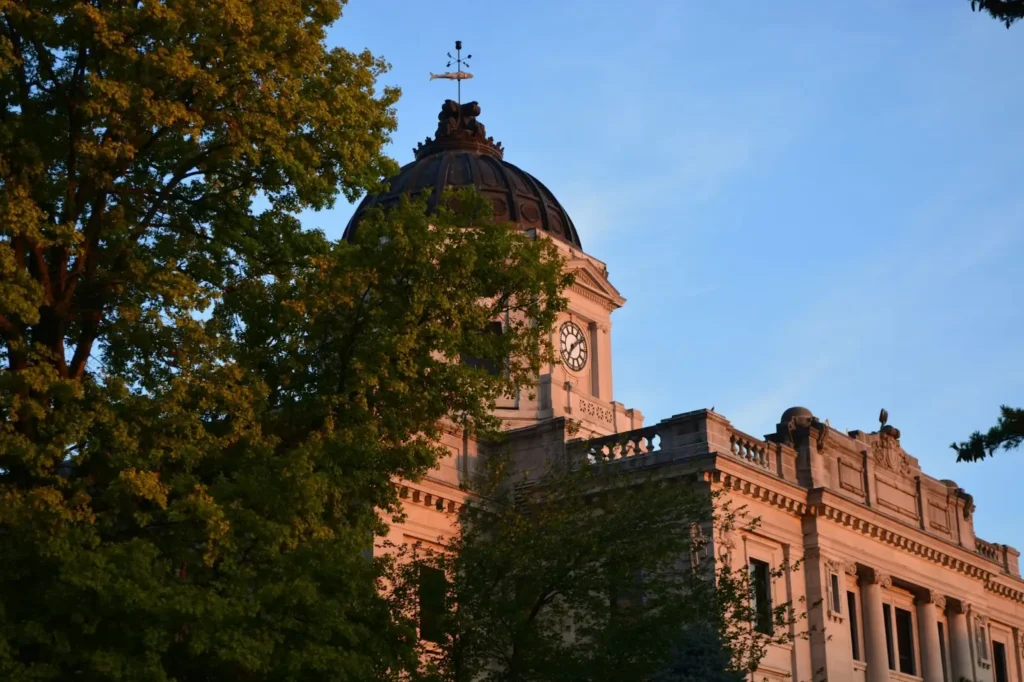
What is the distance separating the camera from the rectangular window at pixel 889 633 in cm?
4469

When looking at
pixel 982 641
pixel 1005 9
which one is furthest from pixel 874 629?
pixel 1005 9

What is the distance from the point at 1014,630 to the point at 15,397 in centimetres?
3967

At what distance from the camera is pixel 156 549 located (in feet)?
67.6

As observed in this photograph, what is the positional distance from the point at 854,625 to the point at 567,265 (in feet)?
44.3

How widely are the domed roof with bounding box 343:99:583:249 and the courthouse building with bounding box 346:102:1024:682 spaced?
0.07 metres

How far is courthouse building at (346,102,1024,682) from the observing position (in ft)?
129

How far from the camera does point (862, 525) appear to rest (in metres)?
43.0

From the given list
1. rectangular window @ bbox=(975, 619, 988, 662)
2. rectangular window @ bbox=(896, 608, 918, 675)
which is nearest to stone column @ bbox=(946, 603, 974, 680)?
rectangular window @ bbox=(975, 619, 988, 662)

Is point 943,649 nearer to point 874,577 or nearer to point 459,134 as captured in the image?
point 874,577

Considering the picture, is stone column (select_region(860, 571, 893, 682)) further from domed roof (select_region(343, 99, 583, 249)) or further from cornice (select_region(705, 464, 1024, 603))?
domed roof (select_region(343, 99, 583, 249))

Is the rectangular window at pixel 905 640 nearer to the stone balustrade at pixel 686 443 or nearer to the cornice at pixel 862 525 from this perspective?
the cornice at pixel 862 525

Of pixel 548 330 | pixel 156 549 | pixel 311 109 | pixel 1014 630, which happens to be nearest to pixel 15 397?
pixel 156 549

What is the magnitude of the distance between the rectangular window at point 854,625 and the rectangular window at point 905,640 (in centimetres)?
281

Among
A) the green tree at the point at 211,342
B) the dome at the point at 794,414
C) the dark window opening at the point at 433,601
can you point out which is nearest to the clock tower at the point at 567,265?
the dome at the point at 794,414
